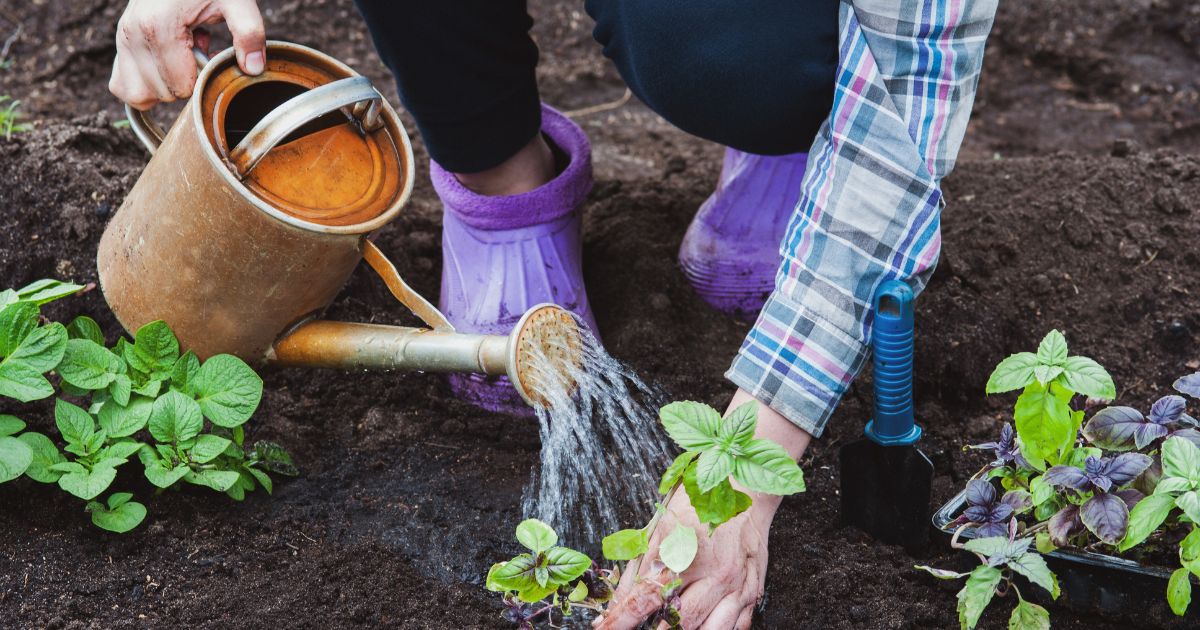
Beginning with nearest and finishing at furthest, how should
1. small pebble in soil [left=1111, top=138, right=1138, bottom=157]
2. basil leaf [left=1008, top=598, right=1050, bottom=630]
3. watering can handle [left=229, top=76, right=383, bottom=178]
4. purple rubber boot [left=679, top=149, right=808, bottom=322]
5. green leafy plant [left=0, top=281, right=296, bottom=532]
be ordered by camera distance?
basil leaf [left=1008, top=598, right=1050, bottom=630] < watering can handle [left=229, top=76, right=383, bottom=178] < green leafy plant [left=0, top=281, right=296, bottom=532] < purple rubber boot [left=679, top=149, right=808, bottom=322] < small pebble in soil [left=1111, top=138, right=1138, bottom=157]

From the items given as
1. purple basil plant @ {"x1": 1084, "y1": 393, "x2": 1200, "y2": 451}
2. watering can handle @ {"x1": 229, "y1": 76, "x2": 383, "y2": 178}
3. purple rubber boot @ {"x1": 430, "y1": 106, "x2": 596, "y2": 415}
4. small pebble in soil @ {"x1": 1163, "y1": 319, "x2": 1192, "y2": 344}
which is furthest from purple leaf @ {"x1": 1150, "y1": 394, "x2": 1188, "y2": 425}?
watering can handle @ {"x1": 229, "y1": 76, "x2": 383, "y2": 178}

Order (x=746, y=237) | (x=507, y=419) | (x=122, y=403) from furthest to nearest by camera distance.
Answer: (x=746, y=237)
(x=507, y=419)
(x=122, y=403)

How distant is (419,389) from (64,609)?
0.64 meters

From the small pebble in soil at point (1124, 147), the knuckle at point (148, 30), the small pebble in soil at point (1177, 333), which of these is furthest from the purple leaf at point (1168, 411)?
the knuckle at point (148, 30)

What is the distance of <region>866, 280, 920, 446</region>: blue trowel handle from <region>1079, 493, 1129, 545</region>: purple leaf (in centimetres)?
22

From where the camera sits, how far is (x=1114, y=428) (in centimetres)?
132

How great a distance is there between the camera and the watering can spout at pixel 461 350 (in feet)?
4.87

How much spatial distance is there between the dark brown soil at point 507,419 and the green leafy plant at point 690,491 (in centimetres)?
22

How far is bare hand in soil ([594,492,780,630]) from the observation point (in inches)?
48.9

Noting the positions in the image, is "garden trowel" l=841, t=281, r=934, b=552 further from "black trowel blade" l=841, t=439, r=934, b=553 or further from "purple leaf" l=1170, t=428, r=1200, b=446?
"purple leaf" l=1170, t=428, r=1200, b=446

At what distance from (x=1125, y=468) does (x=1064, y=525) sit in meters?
0.09

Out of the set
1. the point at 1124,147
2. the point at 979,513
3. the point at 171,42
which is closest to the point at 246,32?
the point at 171,42

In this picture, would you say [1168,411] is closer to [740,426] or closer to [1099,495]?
[1099,495]

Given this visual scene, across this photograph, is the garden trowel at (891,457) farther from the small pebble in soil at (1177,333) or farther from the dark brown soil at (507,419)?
the small pebble in soil at (1177,333)
